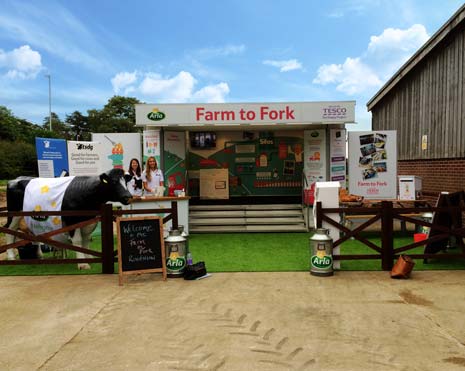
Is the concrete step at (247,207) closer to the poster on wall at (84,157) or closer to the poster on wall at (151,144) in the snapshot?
the poster on wall at (151,144)

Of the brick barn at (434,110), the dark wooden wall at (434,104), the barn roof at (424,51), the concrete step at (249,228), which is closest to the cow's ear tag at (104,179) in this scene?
the concrete step at (249,228)

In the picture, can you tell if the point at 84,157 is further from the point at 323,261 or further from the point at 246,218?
the point at 323,261

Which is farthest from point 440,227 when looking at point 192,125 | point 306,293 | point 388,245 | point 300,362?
point 192,125

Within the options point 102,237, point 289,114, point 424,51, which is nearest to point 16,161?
point 289,114

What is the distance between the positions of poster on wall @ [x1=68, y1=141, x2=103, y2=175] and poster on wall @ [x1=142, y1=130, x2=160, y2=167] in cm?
117

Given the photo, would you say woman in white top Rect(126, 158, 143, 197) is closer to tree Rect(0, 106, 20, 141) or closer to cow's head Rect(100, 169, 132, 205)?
cow's head Rect(100, 169, 132, 205)

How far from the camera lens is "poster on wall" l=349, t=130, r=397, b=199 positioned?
33.8 ft

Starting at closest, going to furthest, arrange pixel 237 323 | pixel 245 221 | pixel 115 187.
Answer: pixel 237 323
pixel 115 187
pixel 245 221

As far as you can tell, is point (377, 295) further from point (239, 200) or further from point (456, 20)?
point (456, 20)

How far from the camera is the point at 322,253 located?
19.2 feet

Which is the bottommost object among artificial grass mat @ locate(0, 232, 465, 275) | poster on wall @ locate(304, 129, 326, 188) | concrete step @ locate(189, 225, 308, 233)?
artificial grass mat @ locate(0, 232, 465, 275)

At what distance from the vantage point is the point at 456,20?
9734mm

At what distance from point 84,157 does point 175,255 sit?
201 inches

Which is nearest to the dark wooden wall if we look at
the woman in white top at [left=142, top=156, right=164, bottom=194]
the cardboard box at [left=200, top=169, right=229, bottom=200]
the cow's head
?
the cardboard box at [left=200, top=169, right=229, bottom=200]
